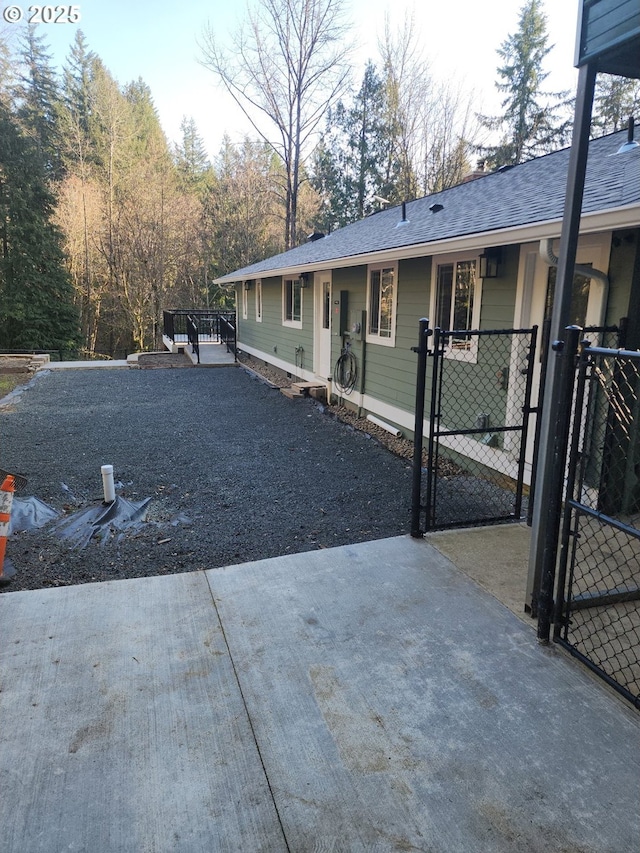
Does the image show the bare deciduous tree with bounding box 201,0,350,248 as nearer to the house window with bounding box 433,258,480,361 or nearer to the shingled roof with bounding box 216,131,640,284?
the shingled roof with bounding box 216,131,640,284

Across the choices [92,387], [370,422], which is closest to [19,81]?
[92,387]

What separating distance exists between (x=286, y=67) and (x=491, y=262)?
740 inches

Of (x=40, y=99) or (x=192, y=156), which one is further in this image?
(x=192, y=156)

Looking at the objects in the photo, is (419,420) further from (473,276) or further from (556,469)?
(473,276)

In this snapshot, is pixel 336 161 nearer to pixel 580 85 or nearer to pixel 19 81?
pixel 19 81

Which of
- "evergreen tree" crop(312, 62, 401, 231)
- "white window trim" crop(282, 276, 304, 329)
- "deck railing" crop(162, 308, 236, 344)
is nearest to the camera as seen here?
"white window trim" crop(282, 276, 304, 329)

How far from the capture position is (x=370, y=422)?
7.89 meters

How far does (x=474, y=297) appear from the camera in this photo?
18.0 ft

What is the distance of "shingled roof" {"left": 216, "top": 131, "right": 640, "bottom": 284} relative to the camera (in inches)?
153

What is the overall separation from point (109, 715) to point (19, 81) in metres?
29.4

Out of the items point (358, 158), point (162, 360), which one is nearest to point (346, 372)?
point (162, 360)

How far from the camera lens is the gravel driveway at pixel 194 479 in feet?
12.2

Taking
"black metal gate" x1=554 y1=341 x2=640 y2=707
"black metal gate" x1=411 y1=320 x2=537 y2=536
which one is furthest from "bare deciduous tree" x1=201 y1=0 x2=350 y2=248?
"black metal gate" x1=554 y1=341 x2=640 y2=707

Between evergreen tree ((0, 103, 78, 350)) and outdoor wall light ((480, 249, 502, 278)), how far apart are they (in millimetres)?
19187
